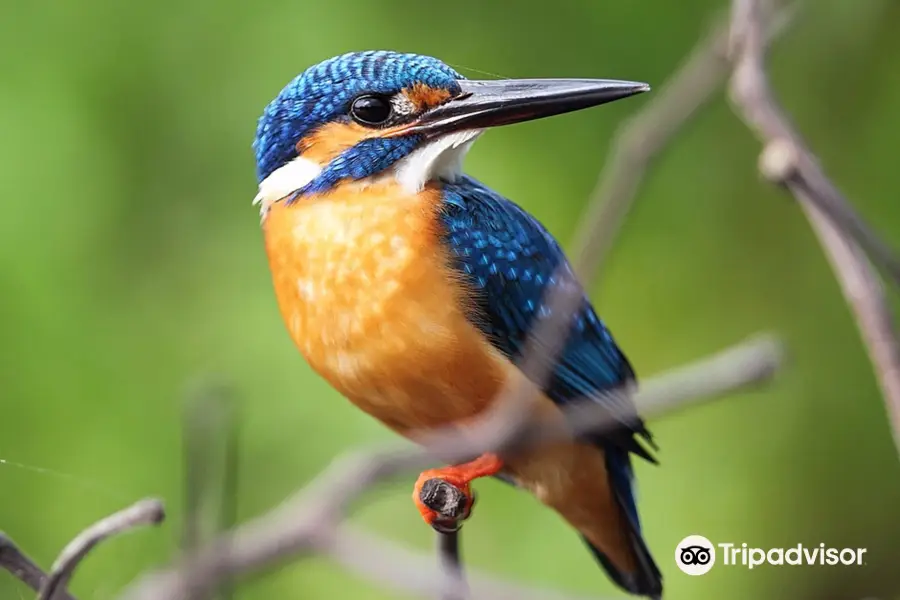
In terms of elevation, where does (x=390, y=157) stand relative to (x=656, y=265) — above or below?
above

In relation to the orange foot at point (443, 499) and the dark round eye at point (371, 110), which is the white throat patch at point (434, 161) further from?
the orange foot at point (443, 499)

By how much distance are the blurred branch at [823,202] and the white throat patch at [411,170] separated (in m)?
0.30

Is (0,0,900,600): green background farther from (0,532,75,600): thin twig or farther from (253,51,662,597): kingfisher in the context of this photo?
(0,532,75,600): thin twig

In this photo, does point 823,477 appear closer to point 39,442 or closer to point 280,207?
point 280,207

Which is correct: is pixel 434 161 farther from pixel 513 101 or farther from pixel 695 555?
pixel 695 555

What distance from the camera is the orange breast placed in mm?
999

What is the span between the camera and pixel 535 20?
5.10ft

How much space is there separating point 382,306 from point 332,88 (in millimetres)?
210

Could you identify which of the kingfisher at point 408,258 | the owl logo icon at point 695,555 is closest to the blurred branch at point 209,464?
the kingfisher at point 408,258

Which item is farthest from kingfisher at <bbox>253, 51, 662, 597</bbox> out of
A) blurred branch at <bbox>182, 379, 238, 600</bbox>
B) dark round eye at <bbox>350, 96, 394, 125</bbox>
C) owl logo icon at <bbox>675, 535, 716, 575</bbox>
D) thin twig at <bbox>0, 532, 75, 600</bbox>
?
blurred branch at <bbox>182, 379, 238, 600</bbox>

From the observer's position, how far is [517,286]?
3.57ft

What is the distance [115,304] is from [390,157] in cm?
78

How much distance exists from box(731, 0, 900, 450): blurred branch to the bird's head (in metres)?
0.27

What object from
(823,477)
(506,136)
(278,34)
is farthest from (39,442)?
(823,477)
